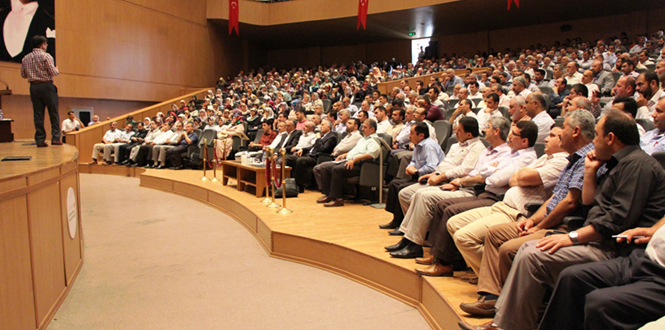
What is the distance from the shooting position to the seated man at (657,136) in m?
2.12

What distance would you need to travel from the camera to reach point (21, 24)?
31.4ft

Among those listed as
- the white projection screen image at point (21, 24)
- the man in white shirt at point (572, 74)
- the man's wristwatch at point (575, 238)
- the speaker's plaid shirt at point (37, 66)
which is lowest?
the man's wristwatch at point (575, 238)

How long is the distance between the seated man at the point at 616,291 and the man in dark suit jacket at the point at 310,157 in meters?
3.70

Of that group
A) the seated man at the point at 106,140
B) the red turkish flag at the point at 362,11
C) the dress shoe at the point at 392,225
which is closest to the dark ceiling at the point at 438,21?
the red turkish flag at the point at 362,11

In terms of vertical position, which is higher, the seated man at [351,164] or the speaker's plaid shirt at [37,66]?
the speaker's plaid shirt at [37,66]

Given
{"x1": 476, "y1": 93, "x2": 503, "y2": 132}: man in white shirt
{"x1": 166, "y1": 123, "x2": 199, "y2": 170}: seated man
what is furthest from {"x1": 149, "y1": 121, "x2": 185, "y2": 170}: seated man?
{"x1": 476, "y1": 93, "x2": 503, "y2": 132}: man in white shirt

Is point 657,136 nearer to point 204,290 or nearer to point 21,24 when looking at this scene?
point 204,290

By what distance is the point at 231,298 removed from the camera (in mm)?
2541

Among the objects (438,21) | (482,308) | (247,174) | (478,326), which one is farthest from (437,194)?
(438,21)

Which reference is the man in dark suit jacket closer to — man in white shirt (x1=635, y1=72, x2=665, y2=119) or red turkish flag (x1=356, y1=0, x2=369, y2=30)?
man in white shirt (x1=635, y1=72, x2=665, y2=119)

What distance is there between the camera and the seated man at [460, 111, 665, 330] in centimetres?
155

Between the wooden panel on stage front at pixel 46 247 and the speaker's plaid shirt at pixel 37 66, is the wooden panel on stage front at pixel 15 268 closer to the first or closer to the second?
the wooden panel on stage front at pixel 46 247

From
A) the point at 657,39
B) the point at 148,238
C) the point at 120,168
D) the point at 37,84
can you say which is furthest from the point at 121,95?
the point at 657,39

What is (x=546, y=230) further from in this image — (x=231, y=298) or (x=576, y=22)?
(x=576, y=22)
